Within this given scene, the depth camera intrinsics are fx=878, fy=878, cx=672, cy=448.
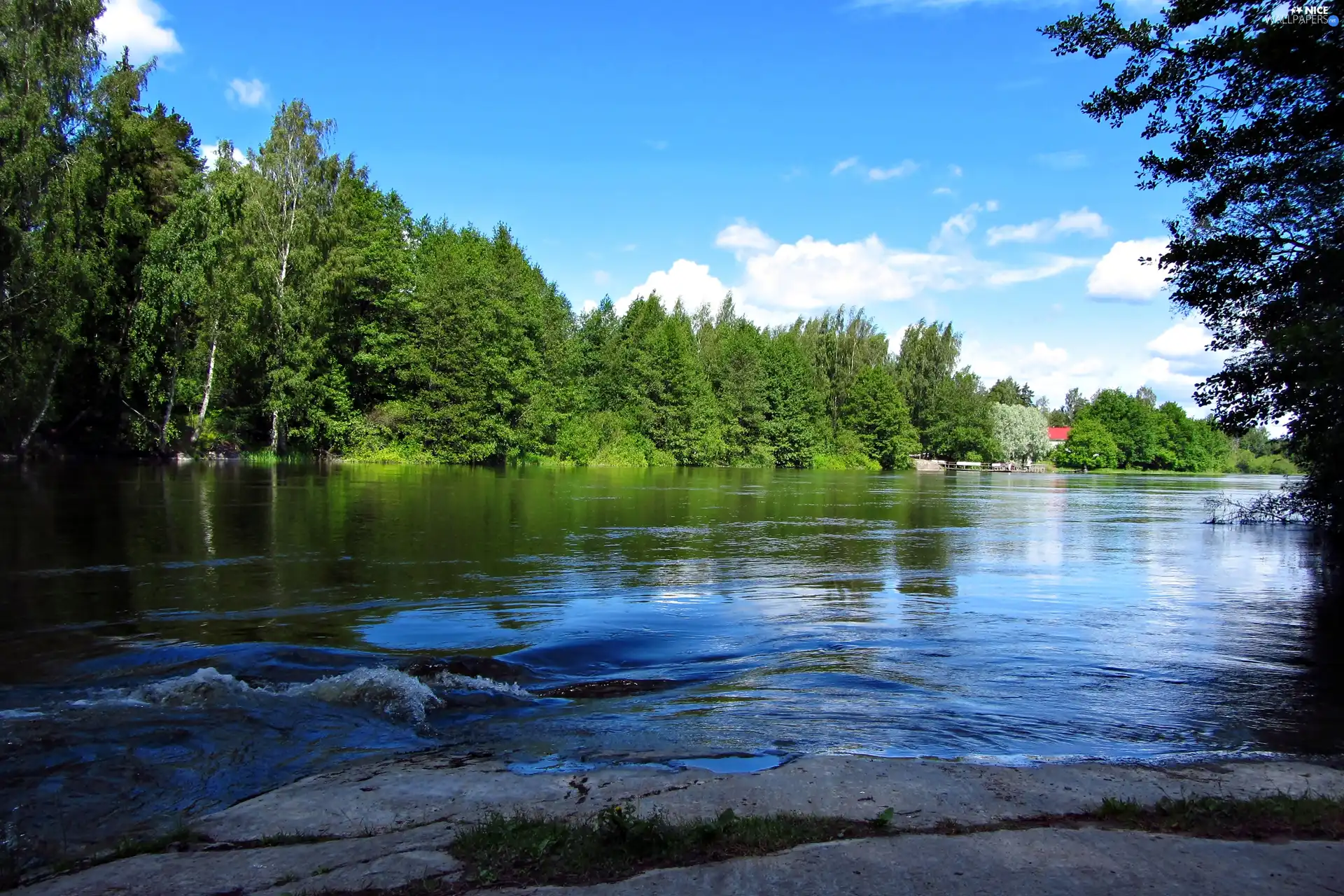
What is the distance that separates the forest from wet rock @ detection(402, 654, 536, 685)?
42923 millimetres

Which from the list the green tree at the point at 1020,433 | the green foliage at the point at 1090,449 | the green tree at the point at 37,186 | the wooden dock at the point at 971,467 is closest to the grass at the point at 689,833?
the green tree at the point at 37,186

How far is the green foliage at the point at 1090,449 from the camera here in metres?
156

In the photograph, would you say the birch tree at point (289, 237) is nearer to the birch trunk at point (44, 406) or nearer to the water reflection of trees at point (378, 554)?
the birch trunk at point (44, 406)

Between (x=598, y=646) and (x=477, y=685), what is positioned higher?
(x=477, y=685)

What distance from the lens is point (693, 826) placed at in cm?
484

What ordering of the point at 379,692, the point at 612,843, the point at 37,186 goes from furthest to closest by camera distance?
1. the point at 37,186
2. the point at 379,692
3. the point at 612,843

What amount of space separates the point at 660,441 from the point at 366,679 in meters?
92.3

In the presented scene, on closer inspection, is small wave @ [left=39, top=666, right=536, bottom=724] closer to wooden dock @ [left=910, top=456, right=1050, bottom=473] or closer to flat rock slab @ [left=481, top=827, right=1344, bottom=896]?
flat rock slab @ [left=481, top=827, right=1344, bottom=896]

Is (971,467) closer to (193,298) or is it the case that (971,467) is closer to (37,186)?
(193,298)

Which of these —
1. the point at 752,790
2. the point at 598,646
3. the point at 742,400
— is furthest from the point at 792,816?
the point at 742,400

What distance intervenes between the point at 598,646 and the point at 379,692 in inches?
134

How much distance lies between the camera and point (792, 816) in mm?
5094

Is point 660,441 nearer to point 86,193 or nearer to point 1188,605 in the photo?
point 86,193

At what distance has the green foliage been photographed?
512 ft
